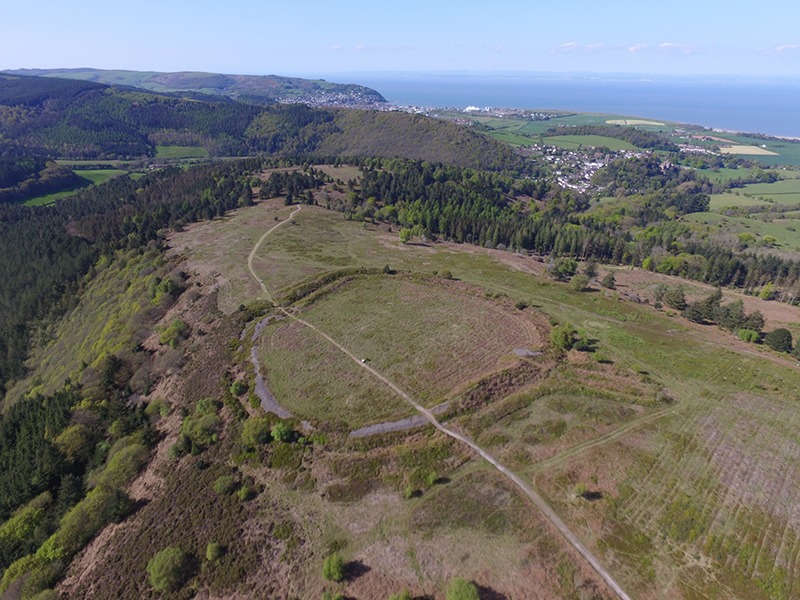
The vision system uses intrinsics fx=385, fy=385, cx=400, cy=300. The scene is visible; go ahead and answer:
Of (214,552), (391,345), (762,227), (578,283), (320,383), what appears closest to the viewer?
(214,552)

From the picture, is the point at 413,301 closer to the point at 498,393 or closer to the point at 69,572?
the point at 498,393

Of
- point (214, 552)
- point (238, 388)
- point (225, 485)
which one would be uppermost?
point (238, 388)

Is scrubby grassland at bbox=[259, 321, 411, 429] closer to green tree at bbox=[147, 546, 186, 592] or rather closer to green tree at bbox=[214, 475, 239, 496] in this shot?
green tree at bbox=[214, 475, 239, 496]

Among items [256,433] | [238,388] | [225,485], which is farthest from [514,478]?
[238,388]

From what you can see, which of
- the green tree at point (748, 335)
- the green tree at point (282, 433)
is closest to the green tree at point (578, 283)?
the green tree at point (748, 335)

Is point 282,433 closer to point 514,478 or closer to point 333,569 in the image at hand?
point 333,569

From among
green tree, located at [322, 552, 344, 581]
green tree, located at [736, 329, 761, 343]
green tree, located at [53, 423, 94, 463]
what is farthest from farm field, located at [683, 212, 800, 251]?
green tree, located at [53, 423, 94, 463]
